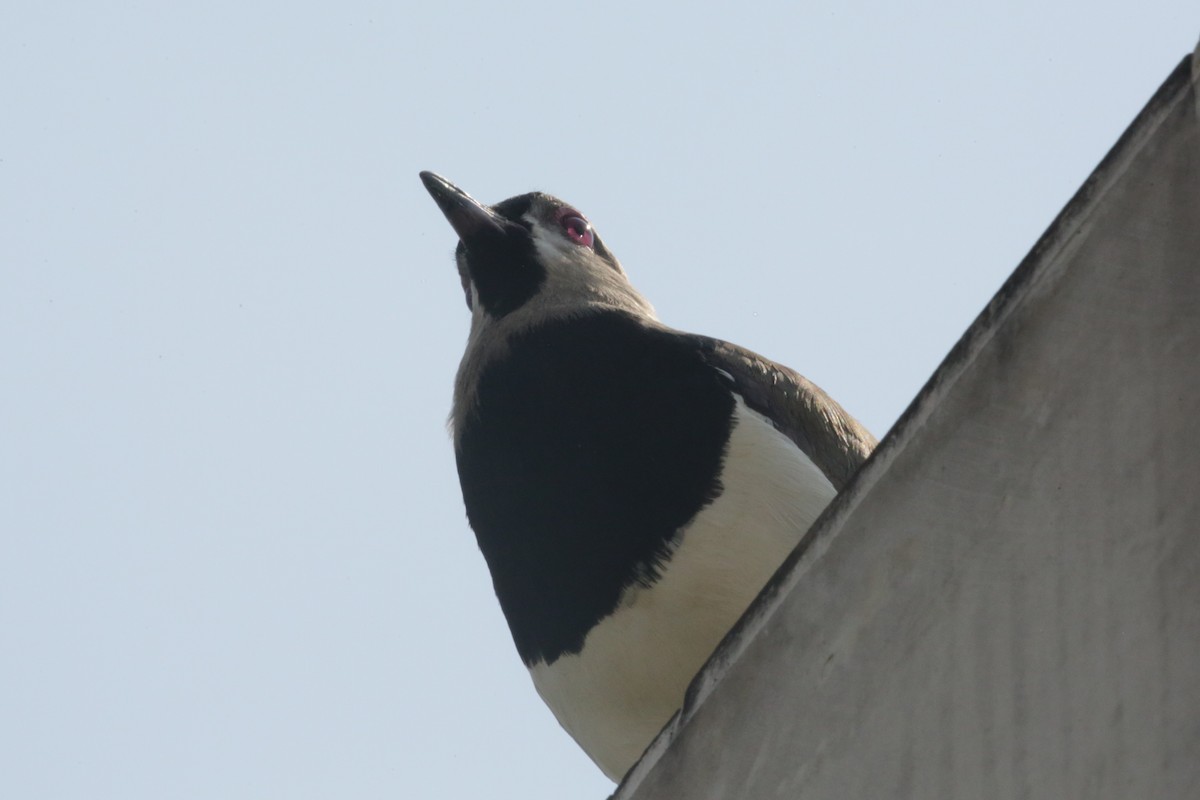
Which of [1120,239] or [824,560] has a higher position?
[1120,239]

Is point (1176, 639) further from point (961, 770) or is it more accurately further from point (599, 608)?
point (599, 608)

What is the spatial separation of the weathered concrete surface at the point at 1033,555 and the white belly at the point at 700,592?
1957 millimetres

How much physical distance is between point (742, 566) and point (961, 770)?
7.15 ft

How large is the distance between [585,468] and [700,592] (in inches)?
22.8

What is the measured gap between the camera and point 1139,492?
364 cm

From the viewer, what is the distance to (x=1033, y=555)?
365 cm

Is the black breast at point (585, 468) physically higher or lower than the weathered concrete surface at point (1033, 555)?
lower

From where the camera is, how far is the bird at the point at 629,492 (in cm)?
583

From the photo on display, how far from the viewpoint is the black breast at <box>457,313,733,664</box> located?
5.92 metres

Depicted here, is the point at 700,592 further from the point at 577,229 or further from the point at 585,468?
the point at 577,229

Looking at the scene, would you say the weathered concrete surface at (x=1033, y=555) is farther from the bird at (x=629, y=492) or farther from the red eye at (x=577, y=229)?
the red eye at (x=577, y=229)

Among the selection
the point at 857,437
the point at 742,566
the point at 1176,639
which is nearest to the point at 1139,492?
the point at 1176,639

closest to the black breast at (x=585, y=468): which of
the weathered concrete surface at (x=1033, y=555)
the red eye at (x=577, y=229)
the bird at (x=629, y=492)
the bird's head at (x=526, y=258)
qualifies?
the bird at (x=629, y=492)

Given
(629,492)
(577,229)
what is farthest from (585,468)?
(577,229)
